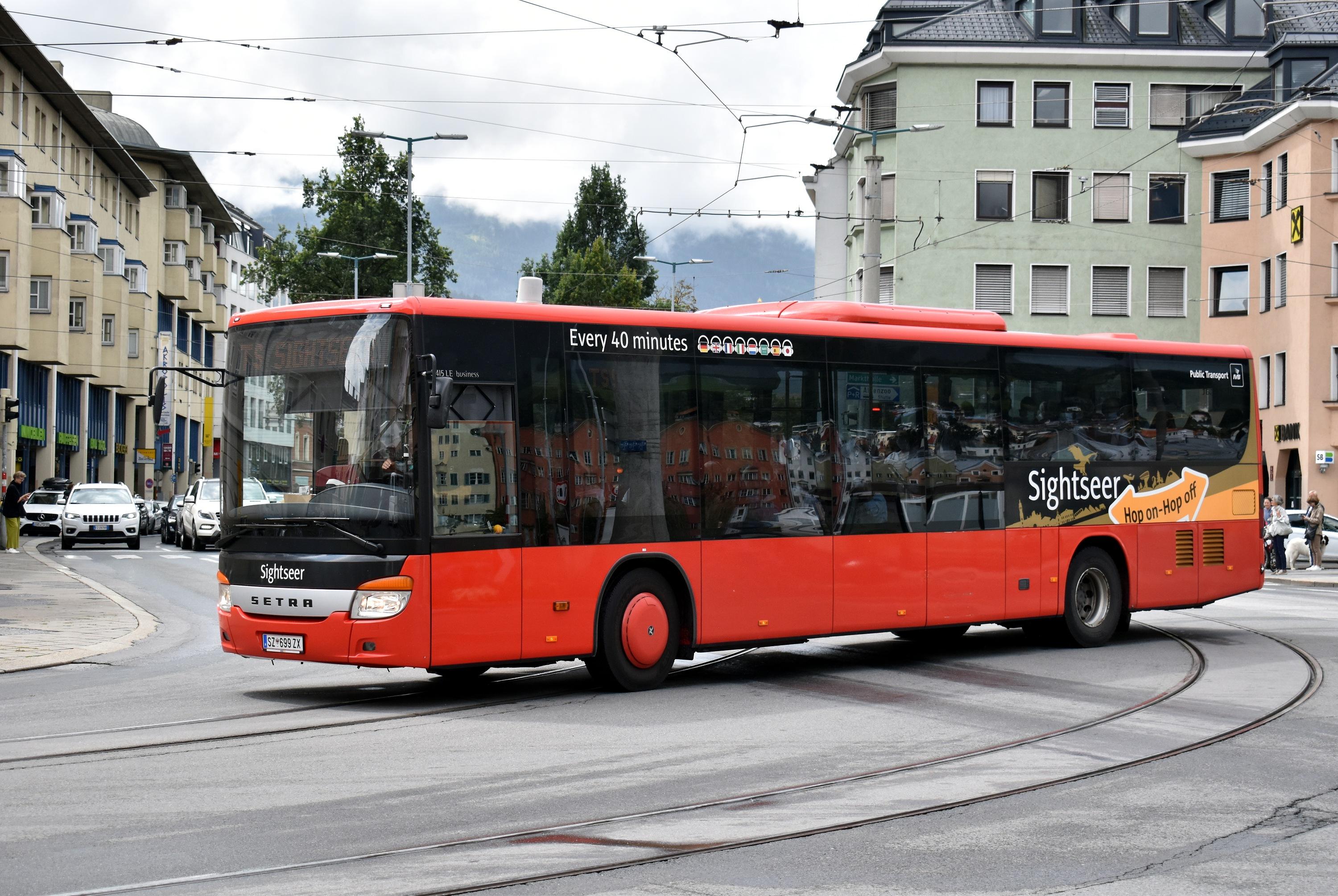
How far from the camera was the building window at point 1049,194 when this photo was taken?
54.0 meters

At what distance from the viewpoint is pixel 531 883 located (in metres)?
6.30

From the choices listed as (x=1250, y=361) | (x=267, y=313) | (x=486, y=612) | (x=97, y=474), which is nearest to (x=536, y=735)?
(x=486, y=612)

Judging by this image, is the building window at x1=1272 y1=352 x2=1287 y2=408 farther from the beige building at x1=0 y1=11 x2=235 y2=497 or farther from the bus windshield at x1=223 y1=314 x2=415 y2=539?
the bus windshield at x1=223 y1=314 x2=415 y2=539

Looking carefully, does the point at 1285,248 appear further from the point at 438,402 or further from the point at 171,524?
the point at 438,402

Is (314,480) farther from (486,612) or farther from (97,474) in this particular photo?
(97,474)

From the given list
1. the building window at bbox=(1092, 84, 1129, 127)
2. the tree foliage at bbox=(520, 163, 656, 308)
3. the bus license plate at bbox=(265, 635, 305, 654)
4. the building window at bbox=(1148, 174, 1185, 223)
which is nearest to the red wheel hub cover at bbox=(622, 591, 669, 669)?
the bus license plate at bbox=(265, 635, 305, 654)

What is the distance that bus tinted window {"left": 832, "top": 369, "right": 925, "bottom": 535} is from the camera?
553 inches

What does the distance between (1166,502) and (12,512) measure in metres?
28.0

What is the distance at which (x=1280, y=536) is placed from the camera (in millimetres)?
35906

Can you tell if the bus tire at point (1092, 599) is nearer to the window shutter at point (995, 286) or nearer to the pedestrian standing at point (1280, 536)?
the pedestrian standing at point (1280, 536)

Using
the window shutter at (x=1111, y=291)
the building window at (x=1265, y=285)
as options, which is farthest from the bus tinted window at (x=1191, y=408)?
the window shutter at (x=1111, y=291)

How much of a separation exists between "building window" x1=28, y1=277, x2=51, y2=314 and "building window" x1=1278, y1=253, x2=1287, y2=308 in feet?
133

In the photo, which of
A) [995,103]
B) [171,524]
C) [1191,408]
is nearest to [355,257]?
[171,524]

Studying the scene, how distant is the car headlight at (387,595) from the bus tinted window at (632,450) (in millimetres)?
1423
